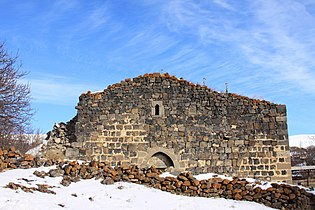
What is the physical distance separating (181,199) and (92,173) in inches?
107

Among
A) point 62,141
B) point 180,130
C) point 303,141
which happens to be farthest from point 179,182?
point 303,141

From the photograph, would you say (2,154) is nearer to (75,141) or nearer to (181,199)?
(75,141)

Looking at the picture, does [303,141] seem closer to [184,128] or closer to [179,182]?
[184,128]

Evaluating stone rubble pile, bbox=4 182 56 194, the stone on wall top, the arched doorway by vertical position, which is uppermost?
the stone on wall top

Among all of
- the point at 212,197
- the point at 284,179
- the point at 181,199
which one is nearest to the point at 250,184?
the point at 212,197

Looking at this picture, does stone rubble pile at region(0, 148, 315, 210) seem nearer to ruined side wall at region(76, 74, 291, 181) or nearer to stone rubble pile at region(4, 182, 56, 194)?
stone rubble pile at region(4, 182, 56, 194)

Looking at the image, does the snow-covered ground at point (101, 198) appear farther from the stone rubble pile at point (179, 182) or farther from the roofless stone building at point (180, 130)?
the roofless stone building at point (180, 130)

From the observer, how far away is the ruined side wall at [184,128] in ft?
43.8

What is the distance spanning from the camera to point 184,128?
13.6 m

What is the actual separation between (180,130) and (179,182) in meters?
3.66

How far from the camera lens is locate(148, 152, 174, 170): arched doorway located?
44.4 feet

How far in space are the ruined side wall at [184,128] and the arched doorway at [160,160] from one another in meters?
0.20

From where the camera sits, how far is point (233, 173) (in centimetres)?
1323

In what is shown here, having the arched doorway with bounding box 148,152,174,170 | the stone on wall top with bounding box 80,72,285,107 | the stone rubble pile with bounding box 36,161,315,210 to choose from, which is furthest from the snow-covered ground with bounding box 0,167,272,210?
the stone on wall top with bounding box 80,72,285,107
